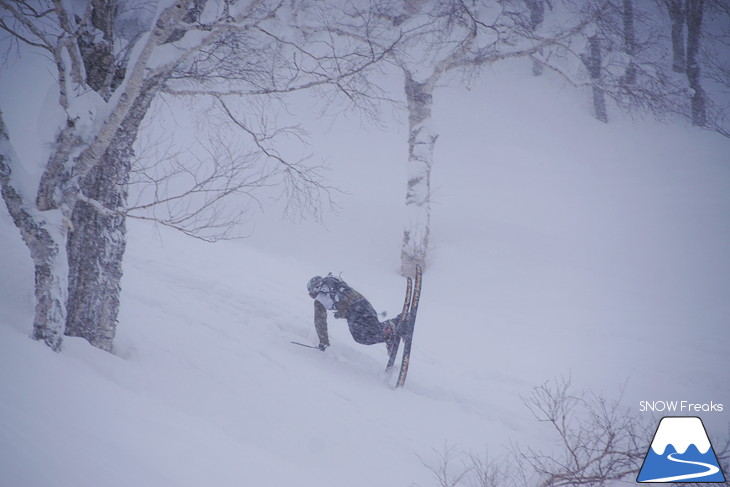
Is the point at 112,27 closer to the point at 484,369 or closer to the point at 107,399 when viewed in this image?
the point at 107,399

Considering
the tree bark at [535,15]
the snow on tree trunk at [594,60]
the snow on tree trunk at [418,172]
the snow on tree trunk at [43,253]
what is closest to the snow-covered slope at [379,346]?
the snow on tree trunk at [43,253]

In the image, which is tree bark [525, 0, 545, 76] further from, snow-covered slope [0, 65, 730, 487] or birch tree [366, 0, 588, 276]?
snow-covered slope [0, 65, 730, 487]

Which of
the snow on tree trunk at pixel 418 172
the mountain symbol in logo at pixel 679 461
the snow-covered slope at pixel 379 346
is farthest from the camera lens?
the snow on tree trunk at pixel 418 172

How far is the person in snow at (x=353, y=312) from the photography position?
220 inches

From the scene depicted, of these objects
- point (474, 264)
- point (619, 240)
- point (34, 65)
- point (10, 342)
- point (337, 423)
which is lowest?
point (337, 423)

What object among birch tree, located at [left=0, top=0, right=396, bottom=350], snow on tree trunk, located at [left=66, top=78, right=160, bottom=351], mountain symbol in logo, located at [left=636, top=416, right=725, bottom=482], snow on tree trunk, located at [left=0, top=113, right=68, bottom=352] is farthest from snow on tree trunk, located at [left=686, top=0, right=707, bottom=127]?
snow on tree trunk, located at [left=0, top=113, right=68, bottom=352]

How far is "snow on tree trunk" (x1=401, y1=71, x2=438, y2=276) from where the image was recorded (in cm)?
851

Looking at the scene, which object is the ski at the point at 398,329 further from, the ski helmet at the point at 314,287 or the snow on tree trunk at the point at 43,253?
the snow on tree trunk at the point at 43,253

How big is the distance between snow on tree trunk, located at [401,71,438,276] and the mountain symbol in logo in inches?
225

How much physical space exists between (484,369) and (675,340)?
3167 millimetres

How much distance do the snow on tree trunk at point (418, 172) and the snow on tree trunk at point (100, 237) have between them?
5653mm

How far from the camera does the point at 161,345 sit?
4945mm

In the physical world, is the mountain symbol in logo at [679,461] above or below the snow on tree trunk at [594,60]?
below

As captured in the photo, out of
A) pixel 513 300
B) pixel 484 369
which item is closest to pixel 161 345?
→ pixel 484 369
